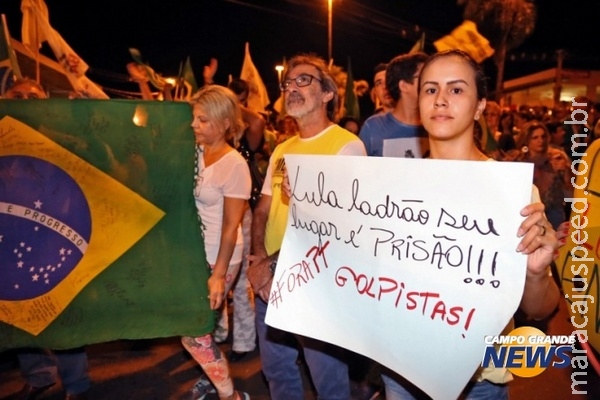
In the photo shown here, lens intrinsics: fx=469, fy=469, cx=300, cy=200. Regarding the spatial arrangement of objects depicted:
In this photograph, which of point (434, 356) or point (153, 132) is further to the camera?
point (153, 132)

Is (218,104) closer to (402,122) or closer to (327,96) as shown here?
(327,96)

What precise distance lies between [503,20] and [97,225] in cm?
3171

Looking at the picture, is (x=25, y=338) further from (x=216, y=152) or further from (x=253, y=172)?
(x=253, y=172)

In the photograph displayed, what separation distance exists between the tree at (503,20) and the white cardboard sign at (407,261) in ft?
100

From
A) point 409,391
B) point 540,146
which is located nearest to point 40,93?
point 409,391

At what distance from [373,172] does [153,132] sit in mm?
1315

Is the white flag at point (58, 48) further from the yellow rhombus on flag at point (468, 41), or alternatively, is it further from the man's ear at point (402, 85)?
the yellow rhombus on flag at point (468, 41)

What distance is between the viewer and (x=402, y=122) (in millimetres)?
3182

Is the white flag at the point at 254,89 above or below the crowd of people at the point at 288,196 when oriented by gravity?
above

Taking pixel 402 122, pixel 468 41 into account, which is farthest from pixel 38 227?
pixel 468 41

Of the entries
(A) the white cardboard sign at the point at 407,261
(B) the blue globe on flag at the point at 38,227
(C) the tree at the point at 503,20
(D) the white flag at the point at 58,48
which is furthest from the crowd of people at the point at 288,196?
(C) the tree at the point at 503,20

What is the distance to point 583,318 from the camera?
89.9 inches

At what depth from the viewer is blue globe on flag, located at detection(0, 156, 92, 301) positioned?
8.10 feet

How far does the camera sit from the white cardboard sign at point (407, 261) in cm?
141
